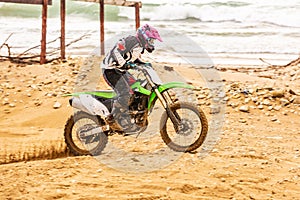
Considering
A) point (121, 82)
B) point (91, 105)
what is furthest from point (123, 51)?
point (91, 105)

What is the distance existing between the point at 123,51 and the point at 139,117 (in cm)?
81

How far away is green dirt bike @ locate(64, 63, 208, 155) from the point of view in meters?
5.70

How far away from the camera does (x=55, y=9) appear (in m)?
34.3

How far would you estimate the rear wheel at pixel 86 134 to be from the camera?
5961mm

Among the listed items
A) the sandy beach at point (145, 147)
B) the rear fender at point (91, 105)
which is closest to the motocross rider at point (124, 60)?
the rear fender at point (91, 105)

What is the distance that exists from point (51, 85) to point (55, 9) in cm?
2588

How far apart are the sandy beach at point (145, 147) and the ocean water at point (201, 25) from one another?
25.8 ft

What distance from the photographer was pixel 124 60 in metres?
5.51

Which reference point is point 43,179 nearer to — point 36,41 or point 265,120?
point 265,120

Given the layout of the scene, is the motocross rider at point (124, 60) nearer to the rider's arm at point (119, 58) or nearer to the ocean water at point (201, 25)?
the rider's arm at point (119, 58)

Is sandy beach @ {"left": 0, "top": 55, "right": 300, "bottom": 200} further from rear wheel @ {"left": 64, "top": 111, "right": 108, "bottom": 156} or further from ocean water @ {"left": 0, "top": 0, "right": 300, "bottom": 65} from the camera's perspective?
ocean water @ {"left": 0, "top": 0, "right": 300, "bottom": 65}

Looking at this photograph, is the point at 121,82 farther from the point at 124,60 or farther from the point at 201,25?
the point at 201,25

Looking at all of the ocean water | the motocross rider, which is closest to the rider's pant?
the motocross rider

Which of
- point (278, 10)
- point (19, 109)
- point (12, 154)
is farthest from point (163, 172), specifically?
point (278, 10)
